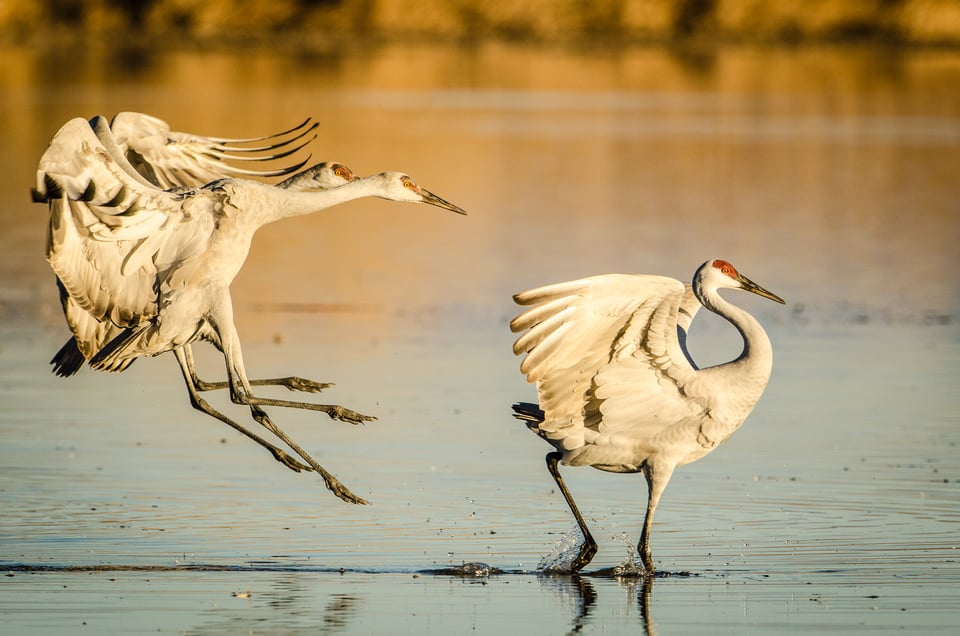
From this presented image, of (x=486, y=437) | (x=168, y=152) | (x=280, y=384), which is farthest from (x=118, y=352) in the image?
(x=486, y=437)

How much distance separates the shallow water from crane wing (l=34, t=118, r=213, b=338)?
1.13m

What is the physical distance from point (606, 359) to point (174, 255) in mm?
2617

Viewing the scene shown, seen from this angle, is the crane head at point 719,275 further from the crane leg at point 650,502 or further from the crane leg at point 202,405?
the crane leg at point 202,405

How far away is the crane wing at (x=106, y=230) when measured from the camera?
10.7 metres

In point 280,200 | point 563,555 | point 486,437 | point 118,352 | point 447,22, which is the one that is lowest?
point 563,555

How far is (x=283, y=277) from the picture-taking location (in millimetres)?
20328

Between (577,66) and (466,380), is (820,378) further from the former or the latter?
(577,66)

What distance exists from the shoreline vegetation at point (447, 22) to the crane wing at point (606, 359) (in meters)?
48.5

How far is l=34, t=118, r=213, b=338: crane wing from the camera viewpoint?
1073 centimetres

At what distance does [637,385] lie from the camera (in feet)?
35.7

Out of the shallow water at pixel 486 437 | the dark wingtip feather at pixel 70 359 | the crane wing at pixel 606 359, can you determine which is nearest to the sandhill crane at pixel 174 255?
the dark wingtip feather at pixel 70 359

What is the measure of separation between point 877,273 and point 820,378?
5815 millimetres

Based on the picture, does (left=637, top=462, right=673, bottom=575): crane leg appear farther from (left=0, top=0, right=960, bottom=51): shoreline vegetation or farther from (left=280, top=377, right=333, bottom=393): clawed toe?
(left=0, top=0, right=960, bottom=51): shoreline vegetation

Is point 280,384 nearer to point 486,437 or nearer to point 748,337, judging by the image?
point 486,437
